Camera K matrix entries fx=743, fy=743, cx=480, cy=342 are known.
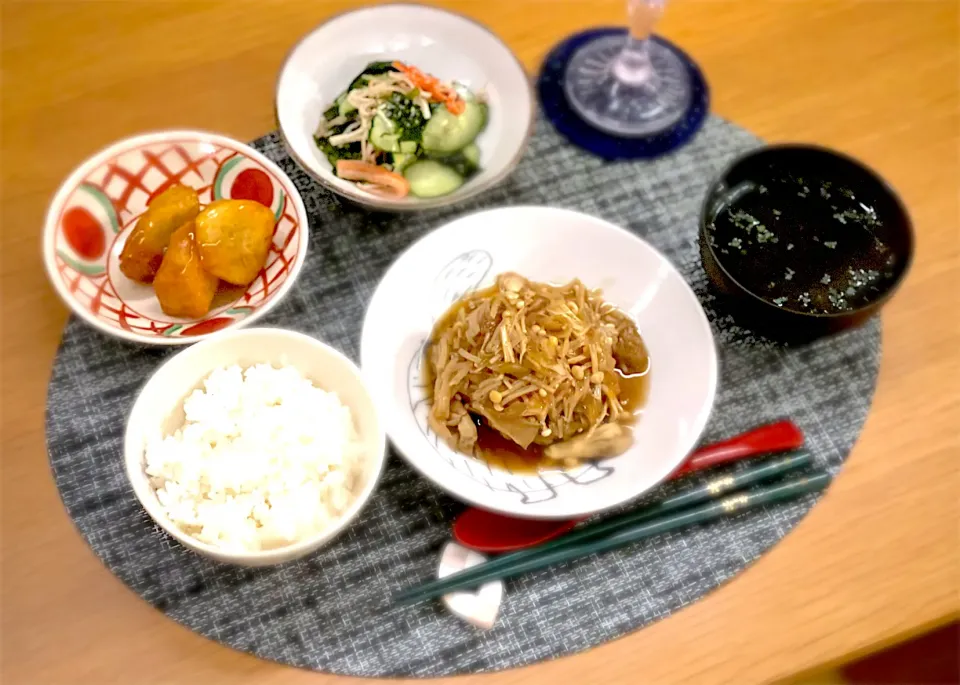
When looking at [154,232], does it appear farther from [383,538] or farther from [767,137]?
[767,137]

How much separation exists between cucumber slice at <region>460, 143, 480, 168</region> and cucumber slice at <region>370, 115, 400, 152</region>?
158 mm

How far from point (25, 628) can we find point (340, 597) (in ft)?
1.73

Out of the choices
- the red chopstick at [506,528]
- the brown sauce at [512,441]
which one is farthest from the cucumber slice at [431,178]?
the red chopstick at [506,528]

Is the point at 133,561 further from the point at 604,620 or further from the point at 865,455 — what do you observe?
the point at 865,455

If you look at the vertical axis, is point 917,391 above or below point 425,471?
below

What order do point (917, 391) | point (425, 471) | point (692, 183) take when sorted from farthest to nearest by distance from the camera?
point (692, 183) < point (917, 391) < point (425, 471)

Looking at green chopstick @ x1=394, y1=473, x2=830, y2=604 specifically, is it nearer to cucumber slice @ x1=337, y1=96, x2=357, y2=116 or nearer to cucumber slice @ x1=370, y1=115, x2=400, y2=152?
cucumber slice @ x1=370, y1=115, x2=400, y2=152

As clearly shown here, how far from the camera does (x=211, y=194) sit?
5.14 ft

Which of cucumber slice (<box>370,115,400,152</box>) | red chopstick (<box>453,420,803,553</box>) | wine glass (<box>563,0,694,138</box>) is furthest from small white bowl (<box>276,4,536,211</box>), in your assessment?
red chopstick (<box>453,420,803,553</box>)

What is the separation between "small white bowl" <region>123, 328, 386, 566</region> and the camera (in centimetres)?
115

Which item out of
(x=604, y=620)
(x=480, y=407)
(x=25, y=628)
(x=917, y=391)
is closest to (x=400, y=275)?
(x=480, y=407)

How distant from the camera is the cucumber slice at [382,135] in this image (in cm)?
162

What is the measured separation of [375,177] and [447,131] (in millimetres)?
199

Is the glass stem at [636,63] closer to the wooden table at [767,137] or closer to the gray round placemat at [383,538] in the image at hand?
the wooden table at [767,137]
